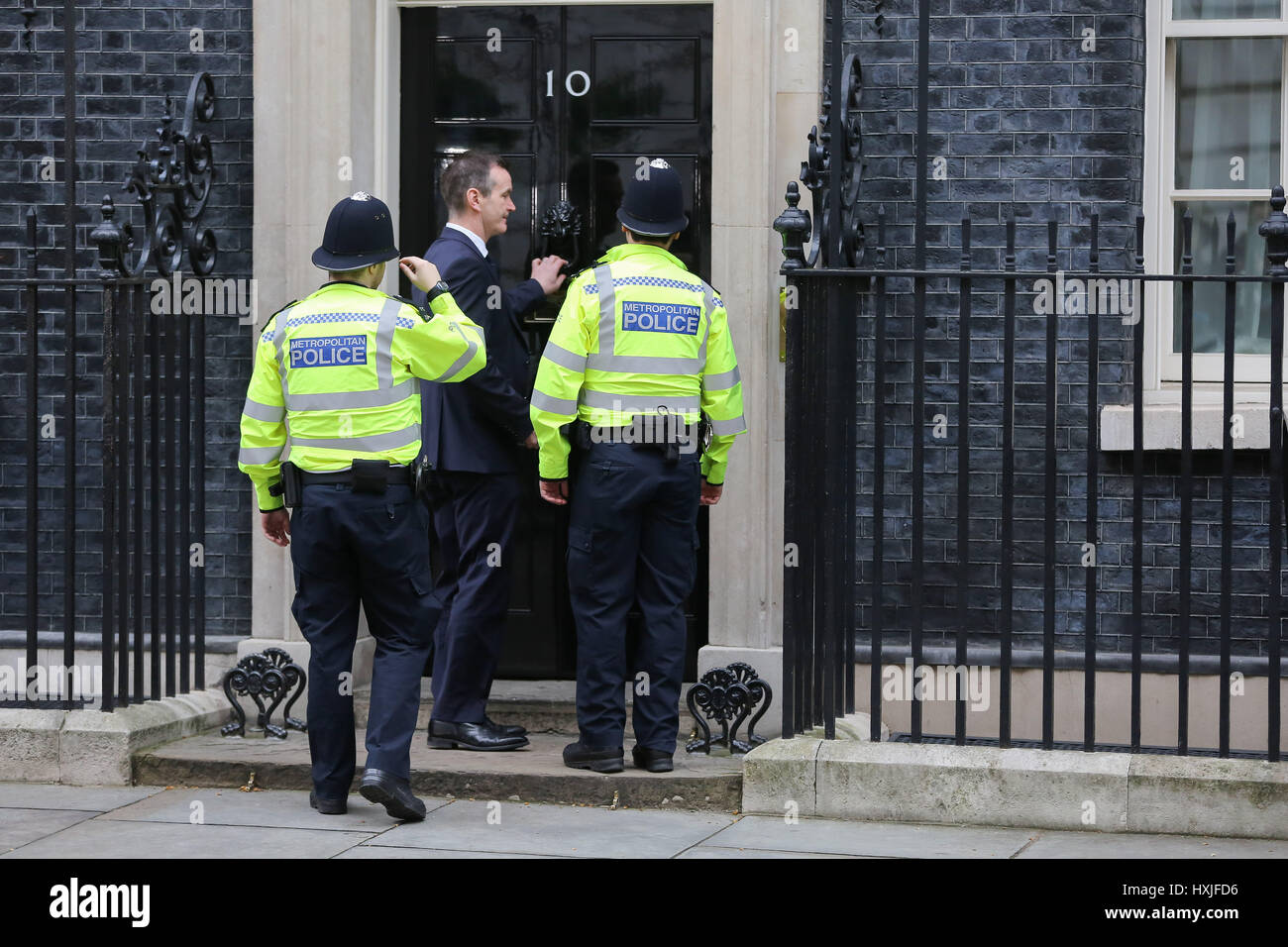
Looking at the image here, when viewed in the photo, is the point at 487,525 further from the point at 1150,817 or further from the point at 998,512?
the point at 1150,817

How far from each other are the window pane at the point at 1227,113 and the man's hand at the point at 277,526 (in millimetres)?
3829

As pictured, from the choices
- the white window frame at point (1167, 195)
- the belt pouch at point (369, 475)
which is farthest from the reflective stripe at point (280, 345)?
the white window frame at point (1167, 195)

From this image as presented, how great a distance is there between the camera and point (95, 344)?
8070mm

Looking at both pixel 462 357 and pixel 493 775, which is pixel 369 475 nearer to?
pixel 462 357

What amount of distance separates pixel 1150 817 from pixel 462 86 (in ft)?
13.6

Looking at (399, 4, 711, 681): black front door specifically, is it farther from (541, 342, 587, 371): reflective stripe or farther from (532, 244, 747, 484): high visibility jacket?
(541, 342, 587, 371): reflective stripe

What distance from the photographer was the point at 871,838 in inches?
241

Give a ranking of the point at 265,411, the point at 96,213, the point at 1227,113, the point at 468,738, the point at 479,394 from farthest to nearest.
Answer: the point at 96,213
the point at 1227,113
the point at 468,738
the point at 479,394
the point at 265,411

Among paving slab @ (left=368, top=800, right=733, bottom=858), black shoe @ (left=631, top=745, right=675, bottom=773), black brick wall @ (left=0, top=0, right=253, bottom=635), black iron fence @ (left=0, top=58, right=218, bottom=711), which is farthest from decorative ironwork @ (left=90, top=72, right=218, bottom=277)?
black shoe @ (left=631, top=745, right=675, bottom=773)

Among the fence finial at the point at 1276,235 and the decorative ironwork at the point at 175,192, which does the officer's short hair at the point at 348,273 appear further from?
the fence finial at the point at 1276,235

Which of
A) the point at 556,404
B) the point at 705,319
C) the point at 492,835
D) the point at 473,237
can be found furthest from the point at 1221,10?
the point at 492,835

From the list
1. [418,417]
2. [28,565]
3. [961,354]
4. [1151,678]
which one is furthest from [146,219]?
[1151,678]

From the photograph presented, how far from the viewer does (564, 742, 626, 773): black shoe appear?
21.9ft

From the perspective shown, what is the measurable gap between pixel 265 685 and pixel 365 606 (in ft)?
4.92
